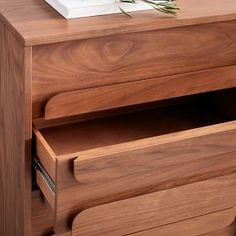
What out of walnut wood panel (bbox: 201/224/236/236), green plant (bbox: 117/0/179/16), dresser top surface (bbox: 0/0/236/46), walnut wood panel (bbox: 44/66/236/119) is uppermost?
green plant (bbox: 117/0/179/16)

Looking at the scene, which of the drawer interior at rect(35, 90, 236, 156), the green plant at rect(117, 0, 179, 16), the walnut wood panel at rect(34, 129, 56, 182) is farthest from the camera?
the drawer interior at rect(35, 90, 236, 156)

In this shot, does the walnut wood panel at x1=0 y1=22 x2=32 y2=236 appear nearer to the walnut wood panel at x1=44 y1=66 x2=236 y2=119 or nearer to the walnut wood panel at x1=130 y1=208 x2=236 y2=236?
the walnut wood panel at x1=44 y1=66 x2=236 y2=119

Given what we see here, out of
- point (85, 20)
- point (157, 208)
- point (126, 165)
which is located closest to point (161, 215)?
point (157, 208)

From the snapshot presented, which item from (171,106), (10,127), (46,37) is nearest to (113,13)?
(46,37)

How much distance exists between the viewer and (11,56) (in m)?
1.12

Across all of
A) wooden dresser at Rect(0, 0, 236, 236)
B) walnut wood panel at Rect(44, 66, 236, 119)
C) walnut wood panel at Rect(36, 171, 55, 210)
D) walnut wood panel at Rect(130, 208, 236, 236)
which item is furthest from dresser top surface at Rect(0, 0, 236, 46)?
walnut wood panel at Rect(130, 208, 236, 236)

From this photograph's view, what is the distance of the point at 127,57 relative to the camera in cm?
114

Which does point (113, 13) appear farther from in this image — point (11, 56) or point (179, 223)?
point (179, 223)

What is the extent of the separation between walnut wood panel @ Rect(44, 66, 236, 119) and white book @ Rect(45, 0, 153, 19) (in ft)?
0.42

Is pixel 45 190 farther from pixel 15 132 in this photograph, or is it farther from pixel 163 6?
pixel 163 6

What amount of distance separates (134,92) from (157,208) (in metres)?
0.21

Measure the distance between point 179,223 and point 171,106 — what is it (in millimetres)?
328

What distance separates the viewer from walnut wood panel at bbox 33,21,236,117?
1093 millimetres

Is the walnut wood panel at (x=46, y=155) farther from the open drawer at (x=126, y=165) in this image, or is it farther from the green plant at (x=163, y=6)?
the green plant at (x=163, y=6)
